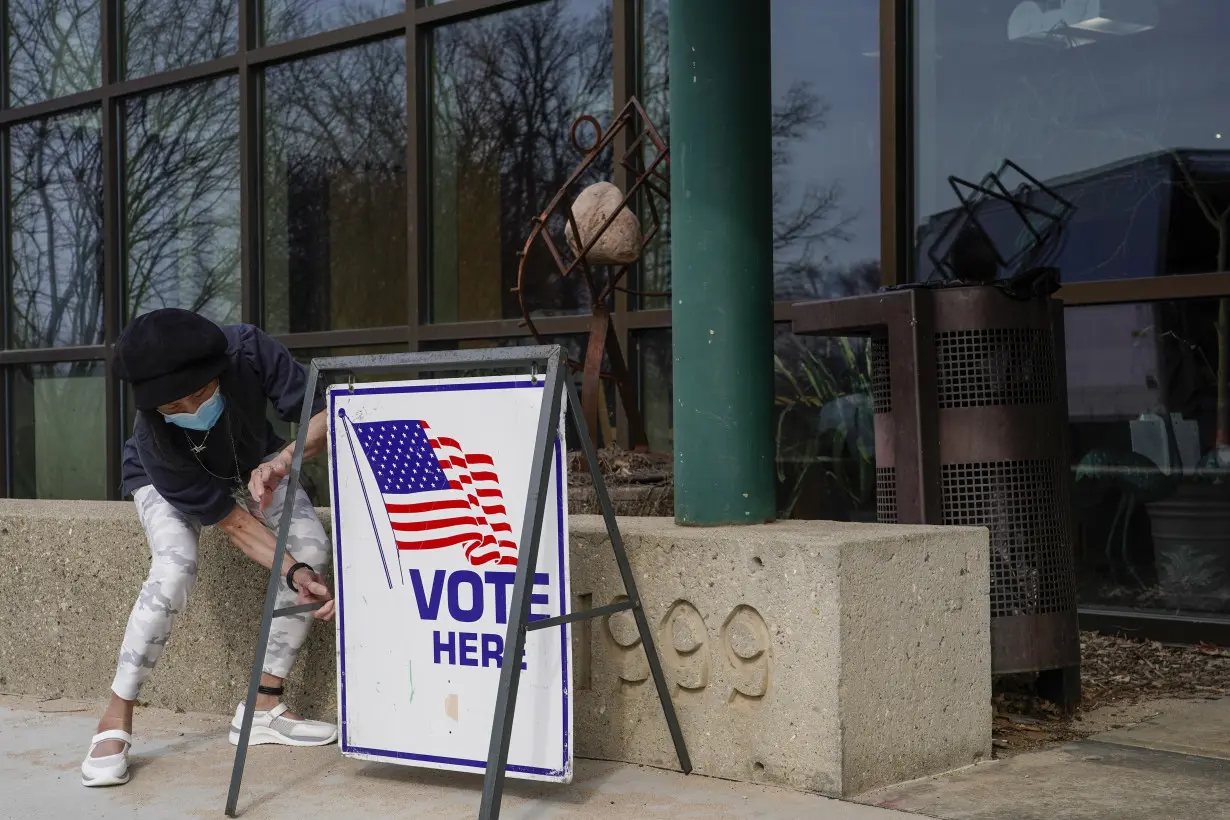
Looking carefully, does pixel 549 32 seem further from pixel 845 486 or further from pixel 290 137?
pixel 845 486

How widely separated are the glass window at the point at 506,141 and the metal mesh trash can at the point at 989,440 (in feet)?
10.6

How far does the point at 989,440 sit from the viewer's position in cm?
A: 475

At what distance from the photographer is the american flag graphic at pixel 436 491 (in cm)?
392

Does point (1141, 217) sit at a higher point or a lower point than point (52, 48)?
lower

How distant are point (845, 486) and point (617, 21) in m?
2.73

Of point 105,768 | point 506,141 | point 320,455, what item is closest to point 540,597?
point 105,768

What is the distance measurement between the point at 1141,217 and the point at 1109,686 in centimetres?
205

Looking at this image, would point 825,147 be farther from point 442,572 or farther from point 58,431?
point 58,431

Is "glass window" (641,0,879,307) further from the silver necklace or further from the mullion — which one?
the mullion

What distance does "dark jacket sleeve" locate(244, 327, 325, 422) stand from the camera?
4.54m

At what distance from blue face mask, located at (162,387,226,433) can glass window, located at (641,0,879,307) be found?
11.2ft

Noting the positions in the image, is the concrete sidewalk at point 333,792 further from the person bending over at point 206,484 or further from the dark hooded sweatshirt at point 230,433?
the dark hooded sweatshirt at point 230,433

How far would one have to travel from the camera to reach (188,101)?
9.84 meters

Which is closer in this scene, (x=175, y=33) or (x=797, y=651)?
(x=797, y=651)
